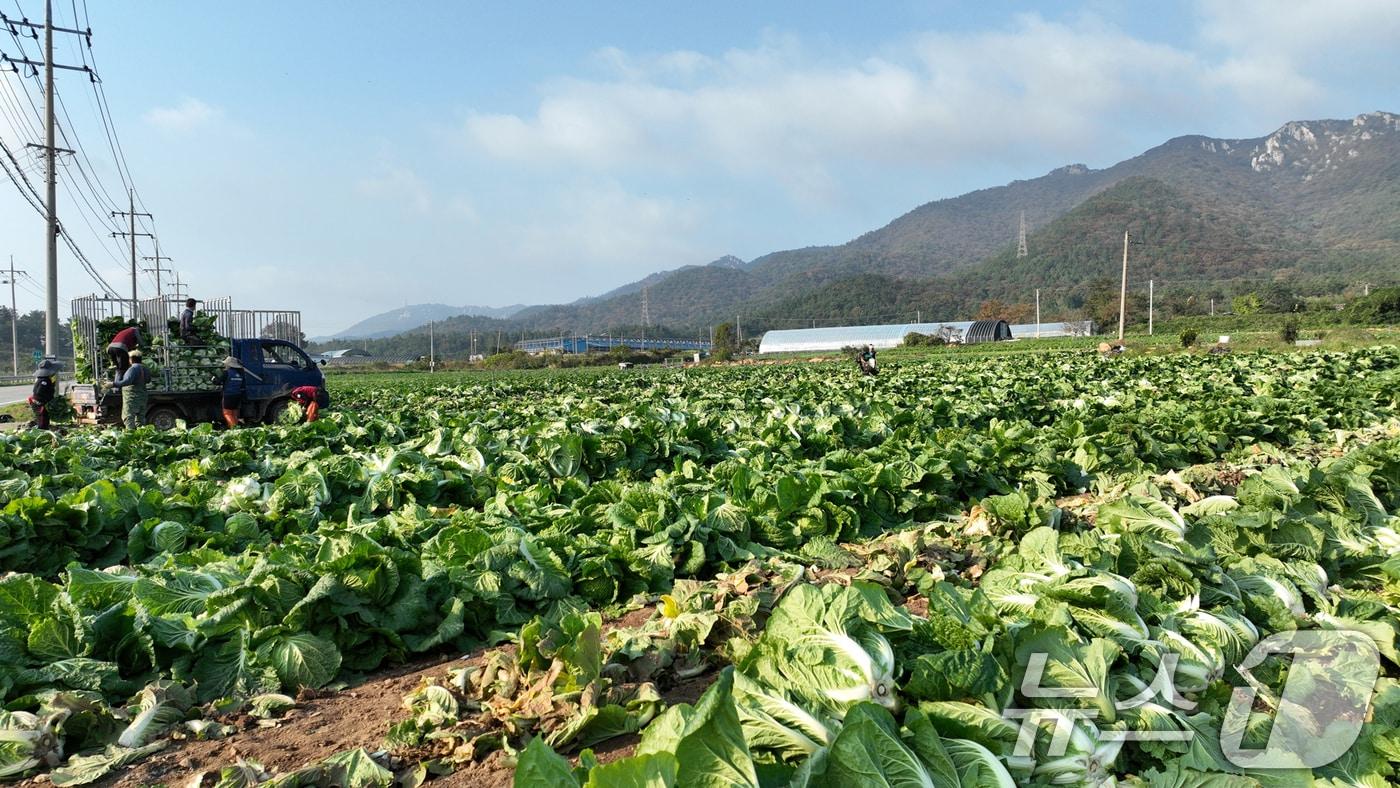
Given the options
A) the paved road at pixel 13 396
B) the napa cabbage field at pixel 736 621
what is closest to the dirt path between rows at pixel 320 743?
the napa cabbage field at pixel 736 621

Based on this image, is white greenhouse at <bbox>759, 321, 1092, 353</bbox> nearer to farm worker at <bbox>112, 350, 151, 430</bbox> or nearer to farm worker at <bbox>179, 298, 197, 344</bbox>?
farm worker at <bbox>179, 298, 197, 344</bbox>

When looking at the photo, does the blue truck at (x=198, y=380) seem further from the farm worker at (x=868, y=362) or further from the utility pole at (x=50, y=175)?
the farm worker at (x=868, y=362)

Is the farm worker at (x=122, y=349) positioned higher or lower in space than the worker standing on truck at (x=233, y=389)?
higher

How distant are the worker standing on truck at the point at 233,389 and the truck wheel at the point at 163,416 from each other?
2.98 ft

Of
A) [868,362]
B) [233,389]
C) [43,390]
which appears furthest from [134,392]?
[868,362]

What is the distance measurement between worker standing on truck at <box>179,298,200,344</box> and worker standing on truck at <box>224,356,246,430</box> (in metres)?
1.21

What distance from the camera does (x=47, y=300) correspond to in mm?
20219

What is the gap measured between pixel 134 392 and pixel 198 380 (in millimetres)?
→ 2297

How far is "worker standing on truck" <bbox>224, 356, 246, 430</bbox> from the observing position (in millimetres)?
14250

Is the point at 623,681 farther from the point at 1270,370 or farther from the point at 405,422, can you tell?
the point at 1270,370

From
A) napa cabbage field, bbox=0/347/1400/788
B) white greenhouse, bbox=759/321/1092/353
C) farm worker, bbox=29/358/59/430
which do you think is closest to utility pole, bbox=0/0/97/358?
farm worker, bbox=29/358/59/430

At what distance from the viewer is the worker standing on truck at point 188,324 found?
15211mm

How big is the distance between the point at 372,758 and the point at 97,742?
1.11 meters

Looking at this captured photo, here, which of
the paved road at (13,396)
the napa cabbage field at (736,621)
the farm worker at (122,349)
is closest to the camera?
the napa cabbage field at (736,621)
